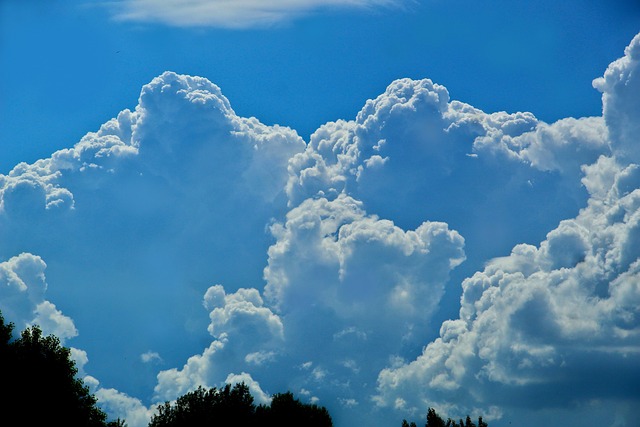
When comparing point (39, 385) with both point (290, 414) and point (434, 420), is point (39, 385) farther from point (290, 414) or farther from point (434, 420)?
point (434, 420)

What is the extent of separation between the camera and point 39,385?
254ft

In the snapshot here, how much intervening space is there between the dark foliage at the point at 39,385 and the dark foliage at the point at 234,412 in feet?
41.1

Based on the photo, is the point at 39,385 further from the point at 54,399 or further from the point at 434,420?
the point at 434,420

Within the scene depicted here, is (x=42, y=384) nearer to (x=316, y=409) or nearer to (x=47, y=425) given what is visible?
(x=47, y=425)

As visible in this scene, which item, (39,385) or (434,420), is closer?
(39,385)

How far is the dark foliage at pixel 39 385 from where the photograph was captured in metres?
75.6

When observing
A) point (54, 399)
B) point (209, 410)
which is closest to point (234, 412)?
point (209, 410)

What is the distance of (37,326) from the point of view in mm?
81125

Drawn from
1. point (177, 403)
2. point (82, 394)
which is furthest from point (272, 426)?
point (82, 394)

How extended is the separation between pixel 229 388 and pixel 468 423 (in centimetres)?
3310

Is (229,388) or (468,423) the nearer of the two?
(229,388)

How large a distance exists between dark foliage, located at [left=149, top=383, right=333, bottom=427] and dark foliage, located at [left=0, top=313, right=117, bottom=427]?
12540mm

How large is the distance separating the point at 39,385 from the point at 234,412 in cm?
2517

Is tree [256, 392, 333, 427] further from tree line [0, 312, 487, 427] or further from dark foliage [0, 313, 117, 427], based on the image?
dark foliage [0, 313, 117, 427]
